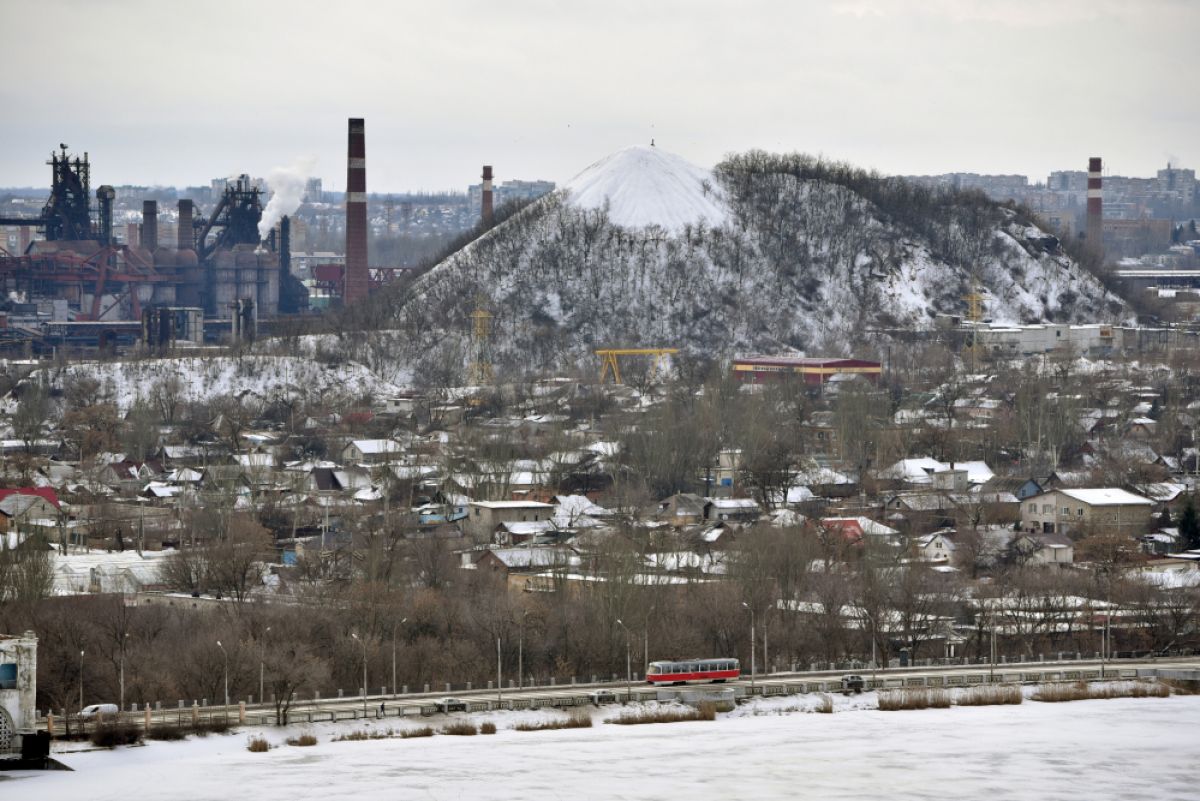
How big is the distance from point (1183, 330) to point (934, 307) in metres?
8.13

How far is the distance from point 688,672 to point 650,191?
173 feet

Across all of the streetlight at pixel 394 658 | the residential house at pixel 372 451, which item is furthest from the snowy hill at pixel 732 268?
the streetlight at pixel 394 658

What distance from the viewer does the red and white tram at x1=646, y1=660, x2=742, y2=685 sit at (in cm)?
2898

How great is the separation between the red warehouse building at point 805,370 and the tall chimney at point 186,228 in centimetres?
2474

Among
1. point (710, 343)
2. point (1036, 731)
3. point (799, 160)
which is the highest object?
point (799, 160)

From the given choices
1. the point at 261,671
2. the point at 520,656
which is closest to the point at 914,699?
the point at 520,656

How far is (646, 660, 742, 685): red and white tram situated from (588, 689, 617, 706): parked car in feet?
2.76

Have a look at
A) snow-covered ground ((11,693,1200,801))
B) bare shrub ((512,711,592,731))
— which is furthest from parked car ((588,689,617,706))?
bare shrub ((512,711,592,731))

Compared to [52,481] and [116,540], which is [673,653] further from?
[52,481]

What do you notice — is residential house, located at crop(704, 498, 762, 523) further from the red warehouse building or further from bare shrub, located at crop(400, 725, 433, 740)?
the red warehouse building

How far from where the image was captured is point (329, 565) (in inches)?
1432

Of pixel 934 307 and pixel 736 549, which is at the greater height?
pixel 934 307

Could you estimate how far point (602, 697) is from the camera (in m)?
28.2

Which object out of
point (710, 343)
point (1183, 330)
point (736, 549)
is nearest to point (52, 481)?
point (736, 549)
